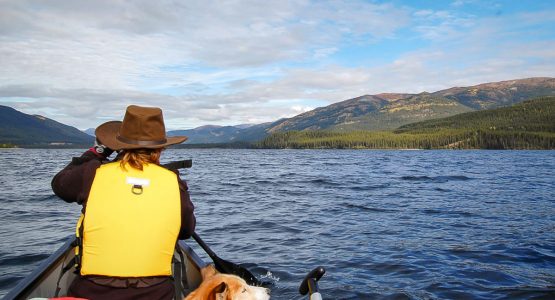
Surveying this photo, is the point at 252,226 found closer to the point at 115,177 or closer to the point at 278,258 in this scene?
the point at 278,258

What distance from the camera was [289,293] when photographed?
9.70 m

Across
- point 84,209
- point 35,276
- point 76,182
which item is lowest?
point 35,276

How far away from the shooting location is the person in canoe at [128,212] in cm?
463

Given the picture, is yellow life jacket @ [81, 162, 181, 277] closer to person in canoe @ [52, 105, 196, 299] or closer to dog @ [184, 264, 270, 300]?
person in canoe @ [52, 105, 196, 299]

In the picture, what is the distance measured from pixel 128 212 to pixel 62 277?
316cm

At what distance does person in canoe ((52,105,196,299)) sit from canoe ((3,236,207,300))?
39.6 inches

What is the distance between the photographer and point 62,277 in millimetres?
6848

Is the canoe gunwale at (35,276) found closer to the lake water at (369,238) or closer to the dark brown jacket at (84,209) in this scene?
the dark brown jacket at (84,209)

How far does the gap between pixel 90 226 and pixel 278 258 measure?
8337 mm

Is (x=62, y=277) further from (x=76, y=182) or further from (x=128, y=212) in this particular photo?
(x=128, y=212)

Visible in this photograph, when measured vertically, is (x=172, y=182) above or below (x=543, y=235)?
above

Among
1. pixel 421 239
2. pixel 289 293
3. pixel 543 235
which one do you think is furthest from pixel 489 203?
pixel 289 293

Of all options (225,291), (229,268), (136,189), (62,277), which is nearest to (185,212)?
(136,189)

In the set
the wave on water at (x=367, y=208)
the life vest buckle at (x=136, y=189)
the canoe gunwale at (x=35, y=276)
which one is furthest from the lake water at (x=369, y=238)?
the life vest buckle at (x=136, y=189)
